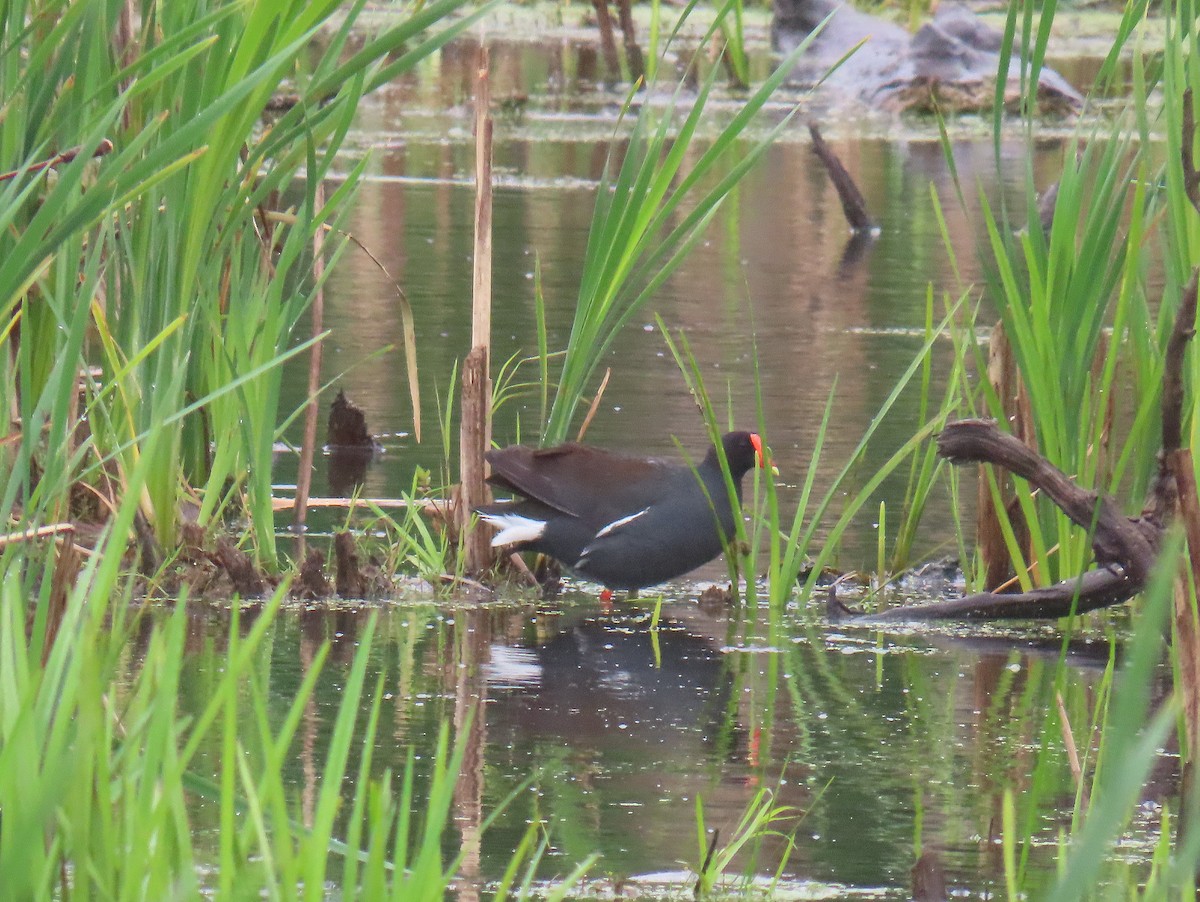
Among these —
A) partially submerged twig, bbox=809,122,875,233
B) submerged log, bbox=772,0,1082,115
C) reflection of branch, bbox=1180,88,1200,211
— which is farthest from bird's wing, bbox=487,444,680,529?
submerged log, bbox=772,0,1082,115

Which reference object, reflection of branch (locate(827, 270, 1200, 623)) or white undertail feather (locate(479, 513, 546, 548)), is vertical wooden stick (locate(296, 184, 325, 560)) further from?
reflection of branch (locate(827, 270, 1200, 623))

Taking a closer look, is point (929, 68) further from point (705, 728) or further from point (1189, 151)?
point (1189, 151)

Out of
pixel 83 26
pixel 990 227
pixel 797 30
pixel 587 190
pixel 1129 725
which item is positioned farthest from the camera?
pixel 797 30

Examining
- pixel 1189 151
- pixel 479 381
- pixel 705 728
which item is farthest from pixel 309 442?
pixel 1189 151

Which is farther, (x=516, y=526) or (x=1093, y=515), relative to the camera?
(x=516, y=526)

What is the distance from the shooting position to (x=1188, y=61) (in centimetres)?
344

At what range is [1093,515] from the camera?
3646mm

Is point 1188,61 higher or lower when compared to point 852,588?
higher

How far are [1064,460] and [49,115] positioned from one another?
219 cm

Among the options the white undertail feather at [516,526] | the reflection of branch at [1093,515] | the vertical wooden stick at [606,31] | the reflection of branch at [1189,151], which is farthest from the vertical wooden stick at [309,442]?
the vertical wooden stick at [606,31]

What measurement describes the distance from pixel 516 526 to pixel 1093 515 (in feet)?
5.30

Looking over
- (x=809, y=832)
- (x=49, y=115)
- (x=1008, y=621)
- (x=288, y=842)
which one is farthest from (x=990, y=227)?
(x=288, y=842)

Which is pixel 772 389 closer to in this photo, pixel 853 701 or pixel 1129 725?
pixel 853 701

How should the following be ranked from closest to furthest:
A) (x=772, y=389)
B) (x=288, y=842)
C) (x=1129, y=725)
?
(x=1129, y=725) < (x=288, y=842) < (x=772, y=389)
